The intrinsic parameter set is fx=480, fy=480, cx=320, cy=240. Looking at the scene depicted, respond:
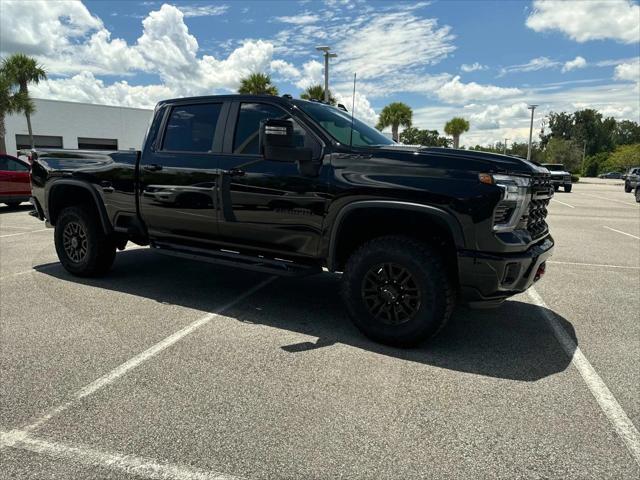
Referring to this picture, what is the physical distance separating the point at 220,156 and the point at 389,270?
1.97 meters

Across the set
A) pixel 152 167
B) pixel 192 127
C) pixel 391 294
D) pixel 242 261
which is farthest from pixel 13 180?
pixel 391 294

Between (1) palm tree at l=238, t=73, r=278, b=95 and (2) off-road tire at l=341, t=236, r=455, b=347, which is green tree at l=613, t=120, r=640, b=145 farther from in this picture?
(2) off-road tire at l=341, t=236, r=455, b=347

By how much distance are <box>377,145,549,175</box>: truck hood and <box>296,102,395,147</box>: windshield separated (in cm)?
60

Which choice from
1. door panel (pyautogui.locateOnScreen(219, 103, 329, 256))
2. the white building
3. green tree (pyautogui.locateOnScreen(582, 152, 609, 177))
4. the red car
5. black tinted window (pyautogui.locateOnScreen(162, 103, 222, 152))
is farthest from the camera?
green tree (pyautogui.locateOnScreen(582, 152, 609, 177))

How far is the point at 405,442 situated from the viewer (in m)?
2.56

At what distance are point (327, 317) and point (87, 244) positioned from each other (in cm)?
305

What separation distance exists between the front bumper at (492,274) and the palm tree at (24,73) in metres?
28.0

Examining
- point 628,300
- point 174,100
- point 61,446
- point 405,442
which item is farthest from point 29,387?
point 628,300

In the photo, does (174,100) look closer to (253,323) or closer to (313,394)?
(253,323)

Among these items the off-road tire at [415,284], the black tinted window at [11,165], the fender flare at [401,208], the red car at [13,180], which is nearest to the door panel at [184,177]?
the fender flare at [401,208]

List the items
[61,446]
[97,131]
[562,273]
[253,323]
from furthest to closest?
[97,131], [562,273], [253,323], [61,446]

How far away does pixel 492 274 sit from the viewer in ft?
11.3

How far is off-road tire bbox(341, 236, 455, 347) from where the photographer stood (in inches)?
142

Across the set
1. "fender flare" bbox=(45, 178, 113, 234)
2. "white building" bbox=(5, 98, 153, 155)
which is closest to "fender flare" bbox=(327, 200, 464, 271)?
"fender flare" bbox=(45, 178, 113, 234)
